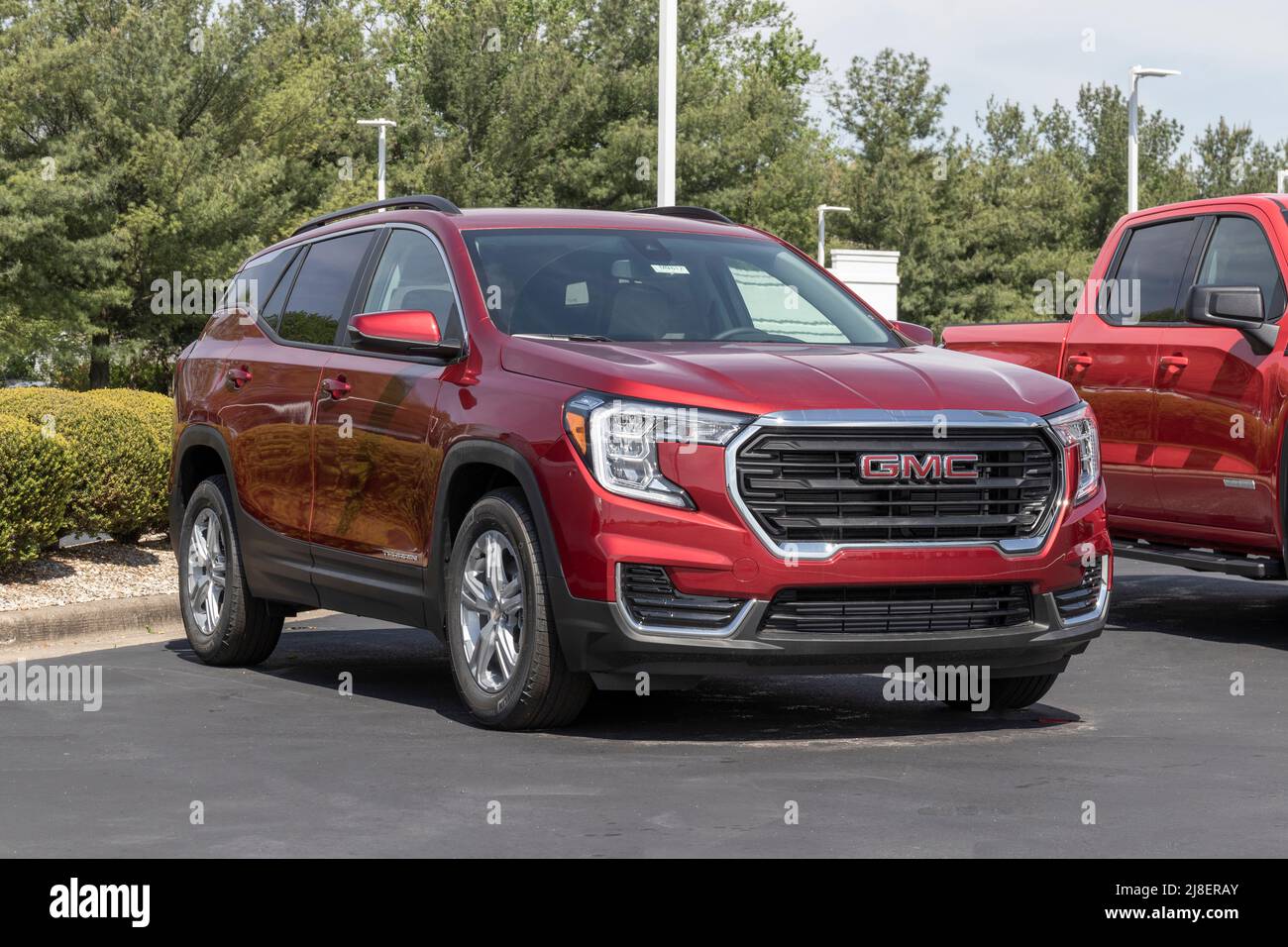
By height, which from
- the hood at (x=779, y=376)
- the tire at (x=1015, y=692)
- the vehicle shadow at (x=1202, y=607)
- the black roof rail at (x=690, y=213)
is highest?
the black roof rail at (x=690, y=213)

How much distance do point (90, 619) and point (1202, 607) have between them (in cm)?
662

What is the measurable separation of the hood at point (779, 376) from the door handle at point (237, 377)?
7.86 ft

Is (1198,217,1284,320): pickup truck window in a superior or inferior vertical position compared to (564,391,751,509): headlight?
superior

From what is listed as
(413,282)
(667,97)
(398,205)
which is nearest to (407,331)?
(413,282)

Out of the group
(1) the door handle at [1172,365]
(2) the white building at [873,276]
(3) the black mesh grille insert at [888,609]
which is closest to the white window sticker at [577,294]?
(3) the black mesh grille insert at [888,609]

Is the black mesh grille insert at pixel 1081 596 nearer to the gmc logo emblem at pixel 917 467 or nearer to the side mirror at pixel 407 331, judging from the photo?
the gmc logo emblem at pixel 917 467

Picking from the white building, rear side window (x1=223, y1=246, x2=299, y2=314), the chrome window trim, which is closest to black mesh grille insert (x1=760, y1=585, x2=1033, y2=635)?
the chrome window trim

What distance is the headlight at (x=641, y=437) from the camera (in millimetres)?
6930

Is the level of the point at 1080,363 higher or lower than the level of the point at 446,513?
higher

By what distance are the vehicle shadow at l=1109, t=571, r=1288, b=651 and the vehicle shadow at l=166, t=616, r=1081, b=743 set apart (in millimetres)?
2729

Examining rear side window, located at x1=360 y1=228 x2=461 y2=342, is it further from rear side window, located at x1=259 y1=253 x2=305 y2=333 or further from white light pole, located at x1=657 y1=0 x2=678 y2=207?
white light pole, located at x1=657 y1=0 x2=678 y2=207

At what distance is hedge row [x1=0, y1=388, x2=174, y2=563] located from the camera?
11.4m

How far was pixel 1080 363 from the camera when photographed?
1138cm

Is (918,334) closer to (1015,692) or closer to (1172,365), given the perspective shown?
(1015,692)
